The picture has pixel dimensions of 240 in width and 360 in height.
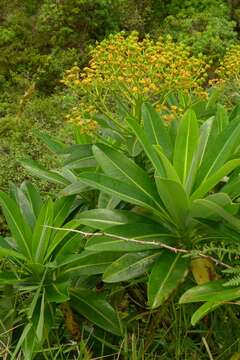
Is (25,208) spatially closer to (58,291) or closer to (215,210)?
(58,291)

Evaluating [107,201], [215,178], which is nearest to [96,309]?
[107,201]

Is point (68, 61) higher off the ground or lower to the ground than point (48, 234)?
lower

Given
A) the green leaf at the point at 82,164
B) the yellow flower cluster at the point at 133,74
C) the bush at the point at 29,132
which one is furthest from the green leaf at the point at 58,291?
the bush at the point at 29,132

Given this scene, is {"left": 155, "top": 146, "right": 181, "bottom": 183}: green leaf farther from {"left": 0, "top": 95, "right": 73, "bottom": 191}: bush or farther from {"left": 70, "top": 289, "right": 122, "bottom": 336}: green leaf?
{"left": 0, "top": 95, "right": 73, "bottom": 191}: bush

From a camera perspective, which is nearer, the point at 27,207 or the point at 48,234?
the point at 48,234

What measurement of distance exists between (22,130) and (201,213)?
4570mm

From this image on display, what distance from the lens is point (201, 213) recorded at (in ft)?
6.25

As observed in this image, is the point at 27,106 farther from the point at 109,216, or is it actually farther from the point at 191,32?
the point at 109,216

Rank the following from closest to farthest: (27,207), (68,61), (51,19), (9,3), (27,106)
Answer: (27,207), (27,106), (68,61), (51,19), (9,3)

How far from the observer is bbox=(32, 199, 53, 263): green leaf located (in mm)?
2178

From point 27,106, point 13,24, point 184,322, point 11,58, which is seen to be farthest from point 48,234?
point 13,24

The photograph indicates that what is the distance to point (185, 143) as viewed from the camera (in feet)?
6.77

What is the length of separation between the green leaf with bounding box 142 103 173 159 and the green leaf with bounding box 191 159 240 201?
31cm

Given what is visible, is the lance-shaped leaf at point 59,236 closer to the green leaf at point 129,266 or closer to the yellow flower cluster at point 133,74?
the green leaf at point 129,266
